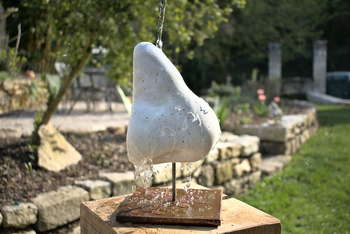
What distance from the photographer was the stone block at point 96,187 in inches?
100.0

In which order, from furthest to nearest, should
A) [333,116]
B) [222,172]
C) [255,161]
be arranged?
1. [333,116]
2. [255,161]
3. [222,172]

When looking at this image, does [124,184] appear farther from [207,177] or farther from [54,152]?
[207,177]

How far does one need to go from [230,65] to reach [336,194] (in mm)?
13519

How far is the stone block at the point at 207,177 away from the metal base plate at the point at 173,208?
1.61 m

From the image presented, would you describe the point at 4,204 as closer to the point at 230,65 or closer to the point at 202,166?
the point at 202,166

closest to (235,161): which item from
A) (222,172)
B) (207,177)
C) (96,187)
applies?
(222,172)

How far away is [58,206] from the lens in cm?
233

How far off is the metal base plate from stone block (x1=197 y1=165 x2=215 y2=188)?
1609 millimetres

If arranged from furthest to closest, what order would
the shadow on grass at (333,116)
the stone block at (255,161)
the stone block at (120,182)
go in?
the shadow on grass at (333,116)
the stone block at (255,161)
the stone block at (120,182)

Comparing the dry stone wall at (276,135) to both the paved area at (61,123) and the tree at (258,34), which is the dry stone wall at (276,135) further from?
the tree at (258,34)

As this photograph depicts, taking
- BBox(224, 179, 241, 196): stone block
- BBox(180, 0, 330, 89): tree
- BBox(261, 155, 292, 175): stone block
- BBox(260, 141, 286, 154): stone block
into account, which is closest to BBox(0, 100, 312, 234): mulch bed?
BBox(224, 179, 241, 196): stone block

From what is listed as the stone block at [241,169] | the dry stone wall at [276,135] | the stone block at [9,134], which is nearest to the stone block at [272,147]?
the dry stone wall at [276,135]

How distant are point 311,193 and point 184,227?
8.77ft

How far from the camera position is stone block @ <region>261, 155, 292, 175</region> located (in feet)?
14.3
